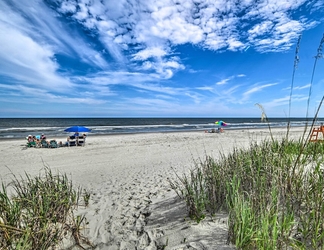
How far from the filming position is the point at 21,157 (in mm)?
10109

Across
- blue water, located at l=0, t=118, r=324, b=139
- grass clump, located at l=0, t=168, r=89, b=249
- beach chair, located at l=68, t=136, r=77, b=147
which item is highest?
grass clump, located at l=0, t=168, r=89, b=249

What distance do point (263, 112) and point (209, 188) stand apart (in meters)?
1.54

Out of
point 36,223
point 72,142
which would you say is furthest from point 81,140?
point 36,223

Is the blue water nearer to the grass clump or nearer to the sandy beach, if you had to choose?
the sandy beach

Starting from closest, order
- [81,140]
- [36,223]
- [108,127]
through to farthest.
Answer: [36,223] → [81,140] → [108,127]

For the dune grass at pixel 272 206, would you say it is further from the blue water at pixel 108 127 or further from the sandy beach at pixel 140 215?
the blue water at pixel 108 127

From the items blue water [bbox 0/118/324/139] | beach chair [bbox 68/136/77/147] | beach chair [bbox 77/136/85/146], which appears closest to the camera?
beach chair [bbox 68/136/77/147]

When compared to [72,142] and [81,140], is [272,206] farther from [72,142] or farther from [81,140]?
[72,142]

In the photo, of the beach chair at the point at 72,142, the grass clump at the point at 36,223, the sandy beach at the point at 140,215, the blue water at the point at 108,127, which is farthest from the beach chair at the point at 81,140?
the grass clump at the point at 36,223

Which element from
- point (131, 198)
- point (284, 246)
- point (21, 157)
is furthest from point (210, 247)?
point (21, 157)

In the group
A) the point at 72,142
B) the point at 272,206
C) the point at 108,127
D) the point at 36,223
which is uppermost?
the point at 272,206

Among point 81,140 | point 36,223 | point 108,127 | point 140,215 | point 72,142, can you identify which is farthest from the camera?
point 108,127

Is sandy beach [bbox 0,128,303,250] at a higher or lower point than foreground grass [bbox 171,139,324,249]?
lower

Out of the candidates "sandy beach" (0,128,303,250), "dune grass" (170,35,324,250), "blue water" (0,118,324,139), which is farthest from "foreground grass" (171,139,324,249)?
"blue water" (0,118,324,139)
